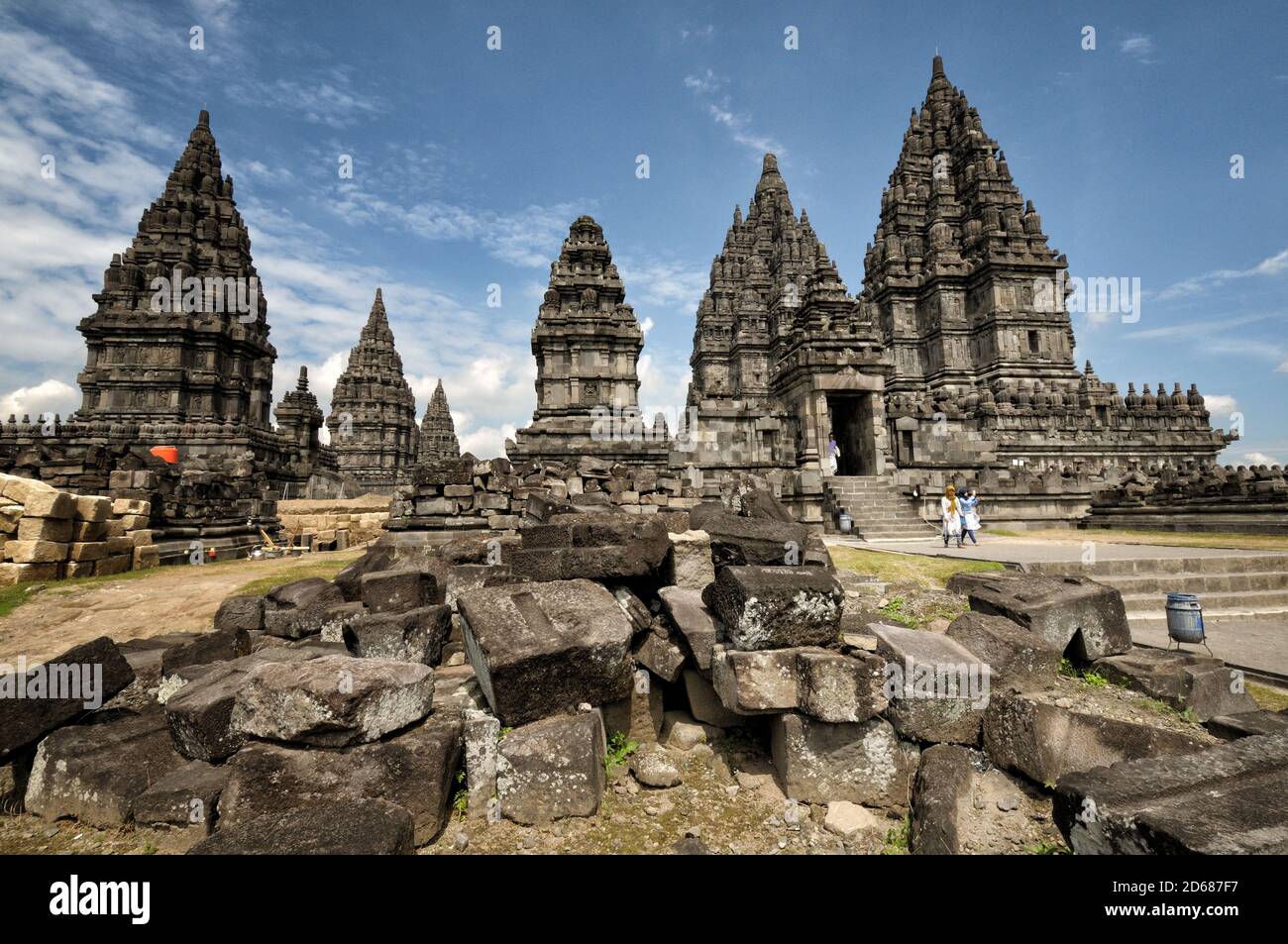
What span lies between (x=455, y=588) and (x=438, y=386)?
2130 inches

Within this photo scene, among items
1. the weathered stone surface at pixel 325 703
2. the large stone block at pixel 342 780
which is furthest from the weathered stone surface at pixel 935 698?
the weathered stone surface at pixel 325 703

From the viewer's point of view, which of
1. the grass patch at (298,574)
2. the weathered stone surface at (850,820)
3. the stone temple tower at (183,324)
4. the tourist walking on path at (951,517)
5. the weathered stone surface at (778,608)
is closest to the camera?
the weathered stone surface at (850,820)

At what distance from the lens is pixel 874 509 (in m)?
15.1

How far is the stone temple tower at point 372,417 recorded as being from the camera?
1673 inches

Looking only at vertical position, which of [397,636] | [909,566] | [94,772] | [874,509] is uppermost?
[874,509]

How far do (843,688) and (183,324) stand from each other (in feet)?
113

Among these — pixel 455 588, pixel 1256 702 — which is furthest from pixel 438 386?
pixel 1256 702

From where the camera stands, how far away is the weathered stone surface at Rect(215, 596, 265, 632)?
575cm

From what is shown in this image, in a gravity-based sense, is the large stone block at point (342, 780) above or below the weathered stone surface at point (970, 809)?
above

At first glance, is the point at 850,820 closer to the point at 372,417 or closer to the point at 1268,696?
the point at 1268,696

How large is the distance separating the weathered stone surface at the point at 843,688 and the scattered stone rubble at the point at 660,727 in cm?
1

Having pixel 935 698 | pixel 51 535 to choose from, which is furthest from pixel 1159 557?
pixel 51 535

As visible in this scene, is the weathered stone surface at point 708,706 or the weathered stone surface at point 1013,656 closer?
the weathered stone surface at point 1013,656

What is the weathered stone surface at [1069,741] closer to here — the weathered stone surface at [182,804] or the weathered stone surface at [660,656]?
the weathered stone surface at [660,656]
